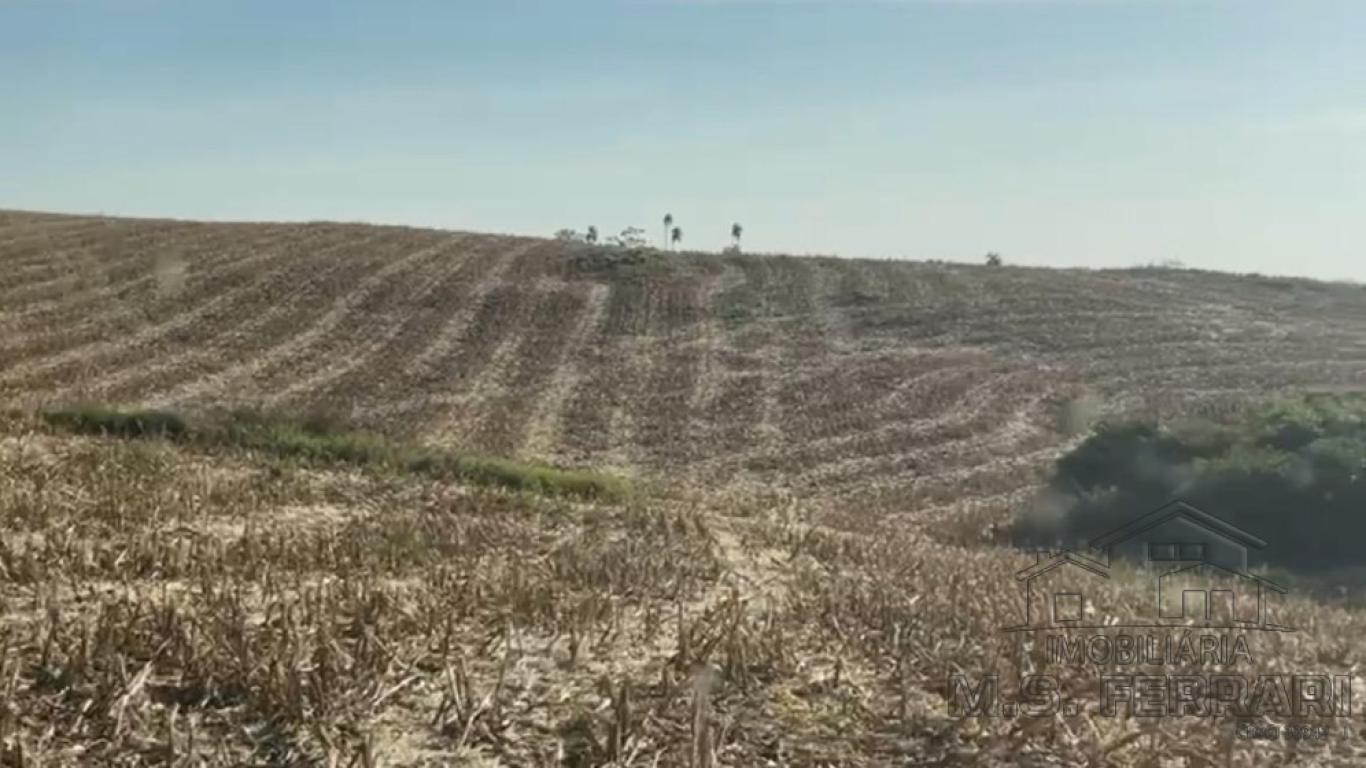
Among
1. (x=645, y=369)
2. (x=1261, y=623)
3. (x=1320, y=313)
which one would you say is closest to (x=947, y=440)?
(x=645, y=369)

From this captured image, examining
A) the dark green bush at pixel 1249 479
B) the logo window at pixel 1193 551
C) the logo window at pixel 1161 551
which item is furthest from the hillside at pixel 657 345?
the logo window at pixel 1193 551

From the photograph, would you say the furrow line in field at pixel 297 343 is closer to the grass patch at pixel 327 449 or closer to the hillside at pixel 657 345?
the hillside at pixel 657 345

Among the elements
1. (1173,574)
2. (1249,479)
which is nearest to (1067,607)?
(1173,574)

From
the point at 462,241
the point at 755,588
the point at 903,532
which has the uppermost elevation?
the point at 462,241

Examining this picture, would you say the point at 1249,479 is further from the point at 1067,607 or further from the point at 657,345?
the point at 657,345

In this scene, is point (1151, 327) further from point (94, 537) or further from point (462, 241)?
point (94, 537)
